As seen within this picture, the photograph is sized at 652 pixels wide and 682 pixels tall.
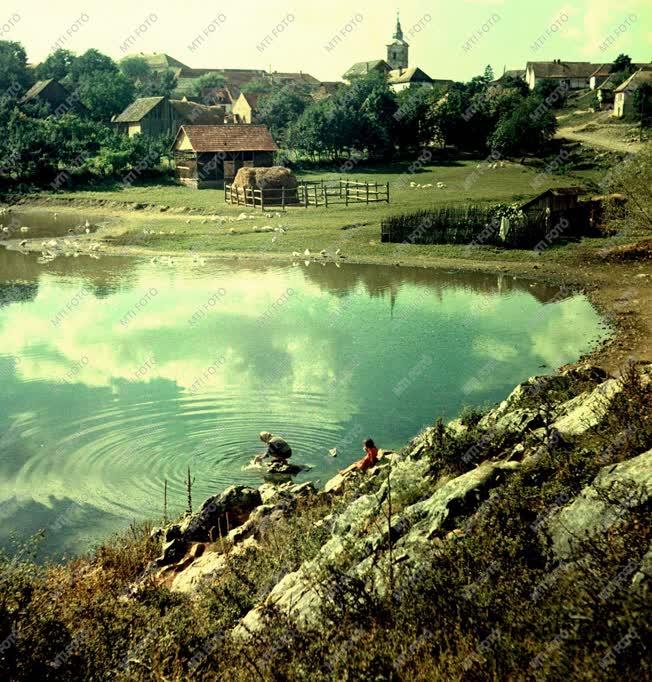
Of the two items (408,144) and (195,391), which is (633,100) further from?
(195,391)

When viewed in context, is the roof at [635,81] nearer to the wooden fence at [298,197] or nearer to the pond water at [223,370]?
the wooden fence at [298,197]

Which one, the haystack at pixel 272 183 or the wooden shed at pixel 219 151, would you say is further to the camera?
the wooden shed at pixel 219 151

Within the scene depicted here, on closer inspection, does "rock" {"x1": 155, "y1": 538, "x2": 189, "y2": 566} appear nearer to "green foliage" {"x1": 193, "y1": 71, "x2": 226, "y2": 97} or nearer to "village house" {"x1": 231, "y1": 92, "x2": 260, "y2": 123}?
"village house" {"x1": 231, "y1": 92, "x2": 260, "y2": 123}

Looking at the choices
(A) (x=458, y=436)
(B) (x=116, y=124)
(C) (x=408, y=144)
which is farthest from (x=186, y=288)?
(B) (x=116, y=124)

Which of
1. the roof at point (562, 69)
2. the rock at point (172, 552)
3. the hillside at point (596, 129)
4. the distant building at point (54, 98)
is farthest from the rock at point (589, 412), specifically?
the roof at point (562, 69)

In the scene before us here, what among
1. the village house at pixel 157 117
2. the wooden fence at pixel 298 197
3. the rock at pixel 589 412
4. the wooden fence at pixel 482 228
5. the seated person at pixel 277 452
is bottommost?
the seated person at pixel 277 452

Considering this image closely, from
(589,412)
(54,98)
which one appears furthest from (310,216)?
(54,98)
